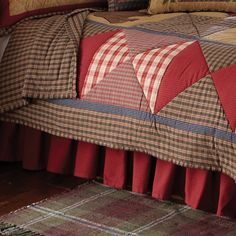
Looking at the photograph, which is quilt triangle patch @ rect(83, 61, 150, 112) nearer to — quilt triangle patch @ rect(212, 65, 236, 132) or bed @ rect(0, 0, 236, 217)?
bed @ rect(0, 0, 236, 217)

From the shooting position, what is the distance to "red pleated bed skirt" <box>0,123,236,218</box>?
2.14 meters

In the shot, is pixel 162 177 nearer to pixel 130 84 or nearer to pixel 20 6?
pixel 130 84

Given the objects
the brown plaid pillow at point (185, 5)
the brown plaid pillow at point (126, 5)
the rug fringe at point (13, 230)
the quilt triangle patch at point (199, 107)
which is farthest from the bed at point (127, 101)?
the rug fringe at point (13, 230)

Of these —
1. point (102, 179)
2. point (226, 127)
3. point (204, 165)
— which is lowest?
point (102, 179)

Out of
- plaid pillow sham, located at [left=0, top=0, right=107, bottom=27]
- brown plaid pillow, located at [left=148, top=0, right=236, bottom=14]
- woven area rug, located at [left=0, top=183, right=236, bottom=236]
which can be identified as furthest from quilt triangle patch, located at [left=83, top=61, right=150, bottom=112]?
brown plaid pillow, located at [left=148, top=0, right=236, bottom=14]

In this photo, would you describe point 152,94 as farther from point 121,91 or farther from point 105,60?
point 105,60

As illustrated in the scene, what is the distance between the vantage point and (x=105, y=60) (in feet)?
7.38

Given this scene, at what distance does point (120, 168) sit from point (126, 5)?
84 centimetres

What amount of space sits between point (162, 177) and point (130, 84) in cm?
32

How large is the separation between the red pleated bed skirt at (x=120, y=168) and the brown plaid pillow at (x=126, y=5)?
67 cm

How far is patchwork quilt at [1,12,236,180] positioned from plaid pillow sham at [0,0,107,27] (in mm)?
56

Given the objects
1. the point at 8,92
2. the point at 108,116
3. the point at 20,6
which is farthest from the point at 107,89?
the point at 20,6

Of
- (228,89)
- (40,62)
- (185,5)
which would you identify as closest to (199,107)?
(228,89)

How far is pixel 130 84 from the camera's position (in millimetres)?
2158
